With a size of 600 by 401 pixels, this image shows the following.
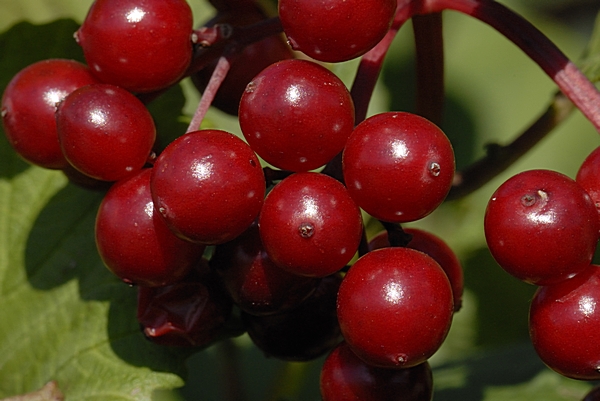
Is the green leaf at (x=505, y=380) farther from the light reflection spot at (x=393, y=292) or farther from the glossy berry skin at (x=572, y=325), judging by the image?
the light reflection spot at (x=393, y=292)

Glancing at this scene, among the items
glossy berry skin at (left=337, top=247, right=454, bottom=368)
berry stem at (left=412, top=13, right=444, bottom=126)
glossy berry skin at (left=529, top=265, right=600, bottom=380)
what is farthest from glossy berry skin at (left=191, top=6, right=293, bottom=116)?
glossy berry skin at (left=529, top=265, right=600, bottom=380)

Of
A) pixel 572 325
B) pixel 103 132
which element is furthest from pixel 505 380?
pixel 103 132

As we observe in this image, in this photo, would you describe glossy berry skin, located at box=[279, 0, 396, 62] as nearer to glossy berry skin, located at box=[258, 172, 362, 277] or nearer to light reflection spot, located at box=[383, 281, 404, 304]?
glossy berry skin, located at box=[258, 172, 362, 277]

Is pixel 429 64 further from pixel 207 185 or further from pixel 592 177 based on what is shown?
pixel 207 185

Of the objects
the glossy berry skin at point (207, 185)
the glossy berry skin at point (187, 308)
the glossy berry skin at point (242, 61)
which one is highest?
the glossy berry skin at point (207, 185)

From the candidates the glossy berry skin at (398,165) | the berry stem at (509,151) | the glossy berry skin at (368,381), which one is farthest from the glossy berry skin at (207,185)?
the berry stem at (509,151)

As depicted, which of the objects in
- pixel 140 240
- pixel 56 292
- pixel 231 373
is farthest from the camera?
pixel 231 373
